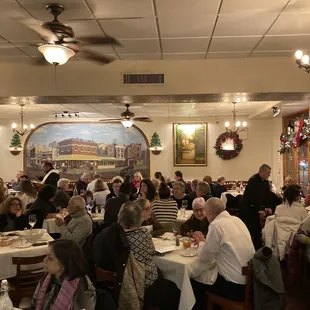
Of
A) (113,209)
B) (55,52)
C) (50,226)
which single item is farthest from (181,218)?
(55,52)

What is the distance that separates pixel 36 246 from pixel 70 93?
266 centimetres

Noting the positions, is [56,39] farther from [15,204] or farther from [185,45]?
[15,204]

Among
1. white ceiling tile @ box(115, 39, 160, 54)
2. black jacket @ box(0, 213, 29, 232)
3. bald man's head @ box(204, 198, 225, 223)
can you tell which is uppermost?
white ceiling tile @ box(115, 39, 160, 54)

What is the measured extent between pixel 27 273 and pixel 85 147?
31.2ft

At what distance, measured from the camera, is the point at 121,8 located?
361 centimetres

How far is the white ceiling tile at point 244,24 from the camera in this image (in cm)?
385

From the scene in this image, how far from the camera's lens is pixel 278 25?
407 centimetres

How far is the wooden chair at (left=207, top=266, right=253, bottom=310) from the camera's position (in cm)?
295

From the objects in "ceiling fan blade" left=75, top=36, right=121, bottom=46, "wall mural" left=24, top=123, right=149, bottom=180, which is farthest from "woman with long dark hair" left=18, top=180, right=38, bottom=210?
"wall mural" left=24, top=123, right=149, bottom=180

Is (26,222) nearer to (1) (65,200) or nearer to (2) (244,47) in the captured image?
(1) (65,200)

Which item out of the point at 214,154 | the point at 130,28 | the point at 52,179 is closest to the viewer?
the point at 130,28

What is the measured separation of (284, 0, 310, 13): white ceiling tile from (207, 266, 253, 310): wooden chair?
8.24 ft

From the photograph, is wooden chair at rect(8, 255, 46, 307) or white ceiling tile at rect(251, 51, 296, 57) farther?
white ceiling tile at rect(251, 51, 296, 57)

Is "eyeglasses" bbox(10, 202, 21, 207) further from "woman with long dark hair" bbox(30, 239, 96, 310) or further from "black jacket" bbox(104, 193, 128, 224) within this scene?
"woman with long dark hair" bbox(30, 239, 96, 310)
